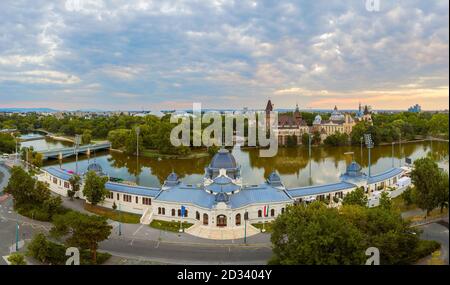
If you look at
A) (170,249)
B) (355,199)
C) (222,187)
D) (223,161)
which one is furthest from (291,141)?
(170,249)

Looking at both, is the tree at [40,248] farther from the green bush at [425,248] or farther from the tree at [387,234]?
the green bush at [425,248]

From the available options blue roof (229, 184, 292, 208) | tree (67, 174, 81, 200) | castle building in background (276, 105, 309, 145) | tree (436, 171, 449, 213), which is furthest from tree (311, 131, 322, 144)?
tree (67, 174, 81, 200)

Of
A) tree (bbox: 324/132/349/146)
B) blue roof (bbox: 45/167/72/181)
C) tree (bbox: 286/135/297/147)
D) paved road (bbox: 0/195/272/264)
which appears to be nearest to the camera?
paved road (bbox: 0/195/272/264)

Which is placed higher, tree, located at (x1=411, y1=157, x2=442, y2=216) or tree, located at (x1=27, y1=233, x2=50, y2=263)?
tree, located at (x1=411, y1=157, x2=442, y2=216)

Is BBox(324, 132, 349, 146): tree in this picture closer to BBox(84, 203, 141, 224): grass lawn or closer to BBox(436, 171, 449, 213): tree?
BBox(436, 171, 449, 213): tree

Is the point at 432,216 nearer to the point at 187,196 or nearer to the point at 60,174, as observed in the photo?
the point at 187,196
